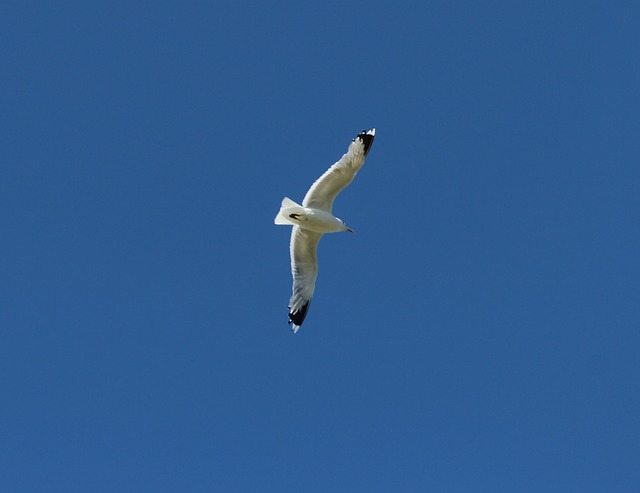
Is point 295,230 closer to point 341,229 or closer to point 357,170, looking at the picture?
point 341,229

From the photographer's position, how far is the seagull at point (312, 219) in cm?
1452

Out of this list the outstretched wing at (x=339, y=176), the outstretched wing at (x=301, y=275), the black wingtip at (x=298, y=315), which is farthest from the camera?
the black wingtip at (x=298, y=315)

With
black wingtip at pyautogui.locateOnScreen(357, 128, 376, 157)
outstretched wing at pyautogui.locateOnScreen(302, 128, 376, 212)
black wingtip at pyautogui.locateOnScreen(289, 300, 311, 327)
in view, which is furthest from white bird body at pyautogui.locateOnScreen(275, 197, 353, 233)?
black wingtip at pyautogui.locateOnScreen(289, 300, 311, 327)

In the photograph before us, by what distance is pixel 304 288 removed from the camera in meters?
16.3

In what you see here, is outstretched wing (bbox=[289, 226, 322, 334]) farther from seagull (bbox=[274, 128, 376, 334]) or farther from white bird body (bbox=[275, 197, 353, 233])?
white bird body (bbox=[275, 197, 353, 233])

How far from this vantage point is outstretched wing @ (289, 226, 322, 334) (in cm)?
1598

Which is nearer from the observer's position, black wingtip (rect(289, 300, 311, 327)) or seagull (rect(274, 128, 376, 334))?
seagull (rect(274, 128, 376, 334))

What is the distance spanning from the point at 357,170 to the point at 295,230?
189cm

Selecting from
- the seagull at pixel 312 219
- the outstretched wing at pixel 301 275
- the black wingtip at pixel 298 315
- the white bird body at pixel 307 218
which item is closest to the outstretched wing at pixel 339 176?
the seagull at pixel 312 219

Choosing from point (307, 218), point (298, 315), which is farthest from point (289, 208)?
point (298, 315)

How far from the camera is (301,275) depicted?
16234 mm

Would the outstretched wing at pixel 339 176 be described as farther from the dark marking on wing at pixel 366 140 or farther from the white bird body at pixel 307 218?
the white bird body at pixel 307 218

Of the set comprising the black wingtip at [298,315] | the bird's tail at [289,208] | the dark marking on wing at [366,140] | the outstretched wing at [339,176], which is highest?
the dark marking on wing at [366,140]

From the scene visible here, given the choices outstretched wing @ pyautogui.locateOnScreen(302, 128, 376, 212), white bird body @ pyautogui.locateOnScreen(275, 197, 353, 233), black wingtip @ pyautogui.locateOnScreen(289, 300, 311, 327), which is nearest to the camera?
outstretched wing @ pyautogui.locateOnScreen(302, 128, 376, 212)
